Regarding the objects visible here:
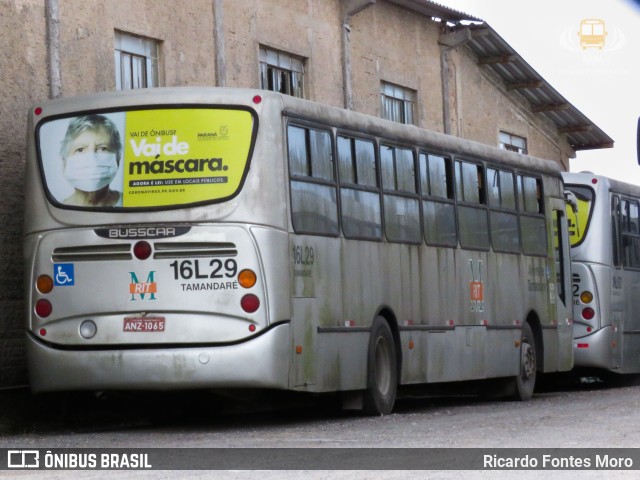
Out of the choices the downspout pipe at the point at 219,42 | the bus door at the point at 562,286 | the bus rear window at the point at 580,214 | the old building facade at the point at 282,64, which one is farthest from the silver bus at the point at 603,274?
the downspout pipe at the point at 219,42

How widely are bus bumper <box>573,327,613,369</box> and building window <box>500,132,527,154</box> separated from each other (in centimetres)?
849

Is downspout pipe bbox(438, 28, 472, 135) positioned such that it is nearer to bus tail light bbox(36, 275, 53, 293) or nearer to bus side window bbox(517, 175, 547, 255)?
bus side window bbox(517, 175, 547, 255)

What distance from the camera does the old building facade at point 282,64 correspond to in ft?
54.9

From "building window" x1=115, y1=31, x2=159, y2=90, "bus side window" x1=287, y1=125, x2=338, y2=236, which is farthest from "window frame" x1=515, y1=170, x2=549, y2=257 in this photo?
"bus side window" x1=287, y1=125, x2=338, y2=236

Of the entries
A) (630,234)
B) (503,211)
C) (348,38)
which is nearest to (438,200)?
(503,211)

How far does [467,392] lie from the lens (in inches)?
839

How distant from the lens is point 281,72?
2281 centimetres

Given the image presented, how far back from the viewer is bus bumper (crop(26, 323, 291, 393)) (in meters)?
13.5

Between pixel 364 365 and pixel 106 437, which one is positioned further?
pixel 364 365

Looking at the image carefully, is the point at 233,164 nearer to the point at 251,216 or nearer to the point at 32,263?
the point at 251,216

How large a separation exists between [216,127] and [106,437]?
2897mm

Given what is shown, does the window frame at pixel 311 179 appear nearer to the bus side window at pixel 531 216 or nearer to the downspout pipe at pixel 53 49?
the downspout pipe at pixel 53 49

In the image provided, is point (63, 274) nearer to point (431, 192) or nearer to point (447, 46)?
point (431, 192)

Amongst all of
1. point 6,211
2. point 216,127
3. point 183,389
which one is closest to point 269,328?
point 183,389
